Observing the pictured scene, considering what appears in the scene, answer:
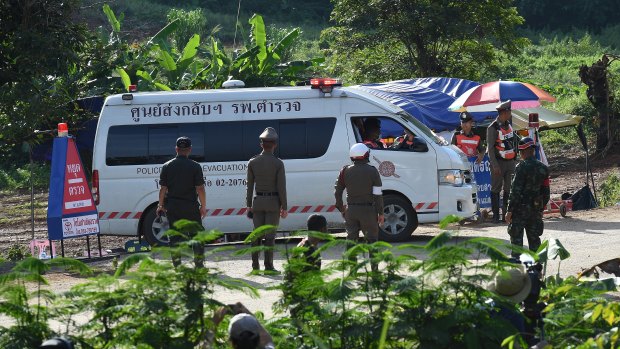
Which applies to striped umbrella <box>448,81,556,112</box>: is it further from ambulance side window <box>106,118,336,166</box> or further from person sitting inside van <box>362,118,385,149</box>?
ambulance side window <box>106,118,336,166</box>

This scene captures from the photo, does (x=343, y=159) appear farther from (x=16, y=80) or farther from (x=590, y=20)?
(x=590, y=20)

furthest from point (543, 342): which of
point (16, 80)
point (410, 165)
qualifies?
point (16, 80)

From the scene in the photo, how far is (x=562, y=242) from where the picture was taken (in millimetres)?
16234

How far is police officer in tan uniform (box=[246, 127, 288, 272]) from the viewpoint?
13.9m

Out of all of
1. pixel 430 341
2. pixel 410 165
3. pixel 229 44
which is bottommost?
pixel 430 341

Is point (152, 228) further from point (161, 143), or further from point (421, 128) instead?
point (421, 128)

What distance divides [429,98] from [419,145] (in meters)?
5.45

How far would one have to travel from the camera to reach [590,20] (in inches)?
2338

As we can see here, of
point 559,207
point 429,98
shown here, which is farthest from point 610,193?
point 429,98

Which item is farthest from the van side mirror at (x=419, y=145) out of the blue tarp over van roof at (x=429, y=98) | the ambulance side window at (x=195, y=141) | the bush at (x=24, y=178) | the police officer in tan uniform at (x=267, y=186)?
the bush at (x=24, y=178)

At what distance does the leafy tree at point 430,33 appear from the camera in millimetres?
27750

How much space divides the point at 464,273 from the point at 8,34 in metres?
11.2

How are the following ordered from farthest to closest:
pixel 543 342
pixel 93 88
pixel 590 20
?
pixel 590 20, pixel 93 88, pixel 543 342

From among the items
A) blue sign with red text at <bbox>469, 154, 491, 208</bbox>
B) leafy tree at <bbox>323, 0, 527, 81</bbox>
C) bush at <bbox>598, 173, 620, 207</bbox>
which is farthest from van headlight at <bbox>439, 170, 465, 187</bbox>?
leafy tree at <bbox>323, 0, 527, 81</bbox>
